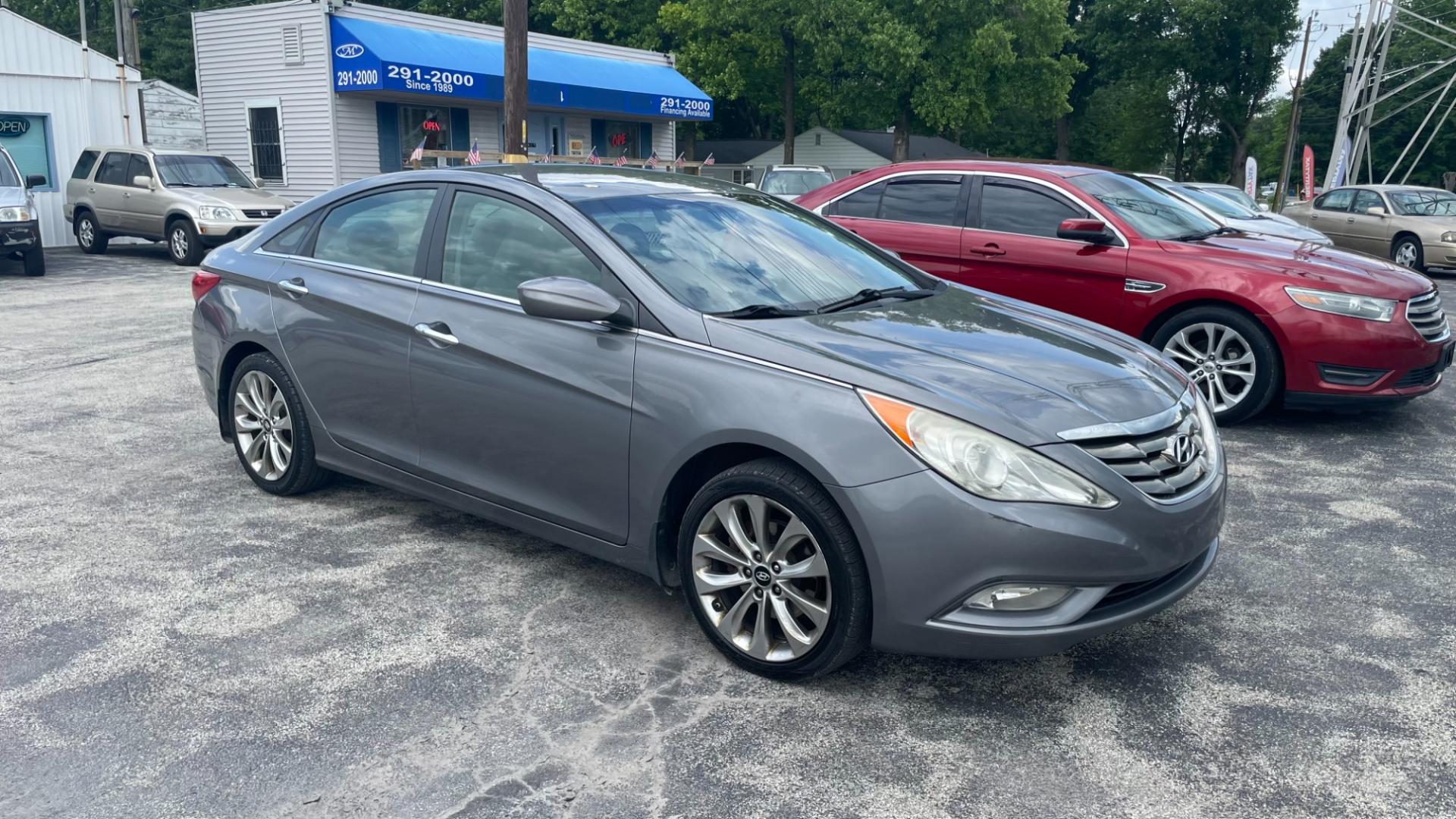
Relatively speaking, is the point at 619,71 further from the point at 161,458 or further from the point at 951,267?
the point at 161,458

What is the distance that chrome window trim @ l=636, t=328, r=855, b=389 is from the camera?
3332mm

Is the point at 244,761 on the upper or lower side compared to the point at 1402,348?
lower

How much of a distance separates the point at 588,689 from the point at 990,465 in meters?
1.41

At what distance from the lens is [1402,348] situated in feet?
21.5

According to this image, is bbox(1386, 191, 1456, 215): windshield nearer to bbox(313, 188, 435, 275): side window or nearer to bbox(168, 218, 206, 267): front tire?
bbox(313, 188, 435, 275): side window

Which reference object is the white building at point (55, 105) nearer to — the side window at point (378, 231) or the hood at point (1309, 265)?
the side window at point (378, 231)

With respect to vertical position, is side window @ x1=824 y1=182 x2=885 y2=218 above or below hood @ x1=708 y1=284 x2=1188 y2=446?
above

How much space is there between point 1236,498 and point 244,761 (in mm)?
4589

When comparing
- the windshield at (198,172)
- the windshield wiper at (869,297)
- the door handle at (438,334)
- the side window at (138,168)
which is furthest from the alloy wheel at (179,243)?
Result: the windshield wiper at (869,297)

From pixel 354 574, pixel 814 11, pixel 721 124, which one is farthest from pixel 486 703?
pixel 721 124

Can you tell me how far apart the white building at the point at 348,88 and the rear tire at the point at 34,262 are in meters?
8.01

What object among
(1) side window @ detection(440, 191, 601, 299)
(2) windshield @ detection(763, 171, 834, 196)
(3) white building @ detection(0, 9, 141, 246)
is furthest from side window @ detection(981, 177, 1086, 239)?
(3) white building @ detection(0, 9, 141, 246)

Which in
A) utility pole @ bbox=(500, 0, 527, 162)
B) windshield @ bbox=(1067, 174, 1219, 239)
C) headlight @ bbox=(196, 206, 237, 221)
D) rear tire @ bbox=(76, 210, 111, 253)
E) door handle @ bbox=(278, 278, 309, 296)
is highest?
utility pole @ bbox=(500, 0, 527, 162)

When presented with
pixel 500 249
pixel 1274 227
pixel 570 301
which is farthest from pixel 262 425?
pixel 1274 227
